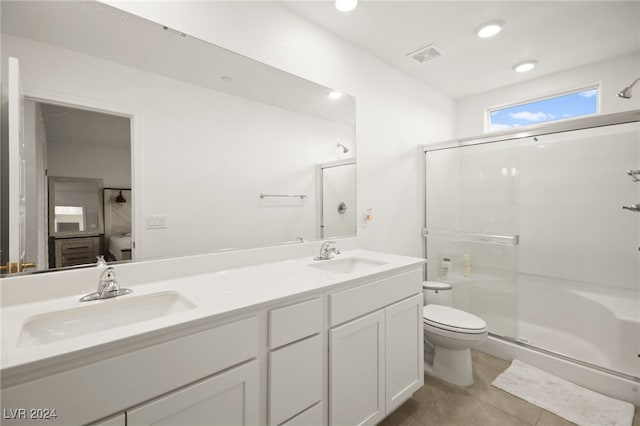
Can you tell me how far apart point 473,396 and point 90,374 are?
2125 mm

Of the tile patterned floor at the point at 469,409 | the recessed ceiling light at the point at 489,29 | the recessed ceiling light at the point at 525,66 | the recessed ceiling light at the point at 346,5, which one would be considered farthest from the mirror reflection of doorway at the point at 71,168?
the recessed ceiling light at the point at 525,66

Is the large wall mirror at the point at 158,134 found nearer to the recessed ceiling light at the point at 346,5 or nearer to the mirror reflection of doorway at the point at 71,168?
the mirror reflection of doorway at the point at 71,168

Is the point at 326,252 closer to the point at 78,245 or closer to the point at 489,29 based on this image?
the point at 78,245

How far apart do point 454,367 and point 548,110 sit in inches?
107

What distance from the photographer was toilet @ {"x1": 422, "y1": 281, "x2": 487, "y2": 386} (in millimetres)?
1912

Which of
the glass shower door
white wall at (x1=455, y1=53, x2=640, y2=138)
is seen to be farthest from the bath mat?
white wall at (x1=455, y1=53, x2=640, y2=138)

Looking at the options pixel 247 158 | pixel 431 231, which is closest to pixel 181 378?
pixel 247 158

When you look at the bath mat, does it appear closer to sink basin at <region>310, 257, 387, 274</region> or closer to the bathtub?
the bathtub

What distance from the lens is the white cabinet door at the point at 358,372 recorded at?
1288mm

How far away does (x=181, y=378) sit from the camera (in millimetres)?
853

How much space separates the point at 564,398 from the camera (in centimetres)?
182

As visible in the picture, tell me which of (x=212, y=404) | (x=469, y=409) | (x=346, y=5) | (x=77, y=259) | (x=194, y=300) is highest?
(x=346, y=5)

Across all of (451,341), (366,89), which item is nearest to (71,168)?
(366,89)

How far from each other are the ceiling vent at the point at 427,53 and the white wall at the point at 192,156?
118 centimetres
